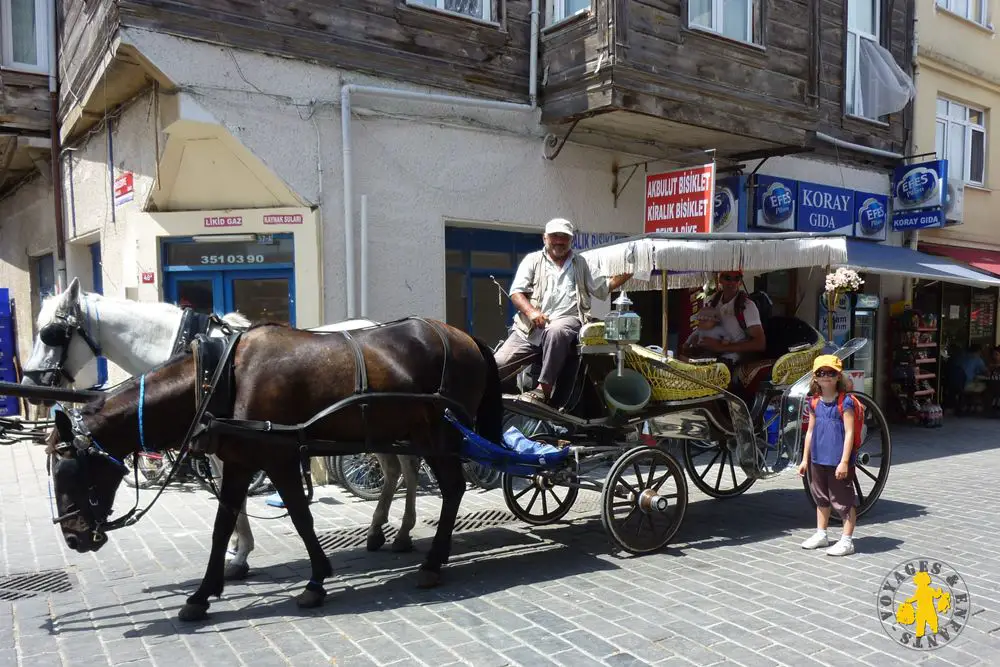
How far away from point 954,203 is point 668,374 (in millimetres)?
10697

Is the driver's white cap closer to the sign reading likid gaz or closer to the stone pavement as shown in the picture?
the stone pavement

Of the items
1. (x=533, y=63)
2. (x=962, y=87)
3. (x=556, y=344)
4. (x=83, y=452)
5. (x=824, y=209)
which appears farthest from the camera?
(x=962, y=87)

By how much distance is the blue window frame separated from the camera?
9.30 meters

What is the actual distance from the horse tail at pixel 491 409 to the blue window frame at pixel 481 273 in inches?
163

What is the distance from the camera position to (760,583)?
186 inches

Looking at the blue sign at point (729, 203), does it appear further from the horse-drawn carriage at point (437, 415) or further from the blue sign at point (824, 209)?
the horse-drawn carriage at point (437, 415)

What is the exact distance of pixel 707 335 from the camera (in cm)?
683

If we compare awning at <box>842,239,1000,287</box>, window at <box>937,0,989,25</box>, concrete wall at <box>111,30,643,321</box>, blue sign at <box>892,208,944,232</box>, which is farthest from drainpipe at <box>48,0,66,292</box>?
window at <box>937,0,989,25</box>

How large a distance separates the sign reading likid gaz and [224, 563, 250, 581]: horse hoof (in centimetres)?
666

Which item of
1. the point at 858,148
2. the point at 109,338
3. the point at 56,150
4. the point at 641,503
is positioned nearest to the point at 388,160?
the point at 109,338

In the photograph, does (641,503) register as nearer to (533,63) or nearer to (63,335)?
(63,335)

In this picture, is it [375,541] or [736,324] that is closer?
[375,541]

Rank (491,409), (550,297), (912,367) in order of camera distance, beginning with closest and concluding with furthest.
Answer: (491,409)
(550,297)
(912,367)

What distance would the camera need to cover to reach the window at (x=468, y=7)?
29.2 feet
